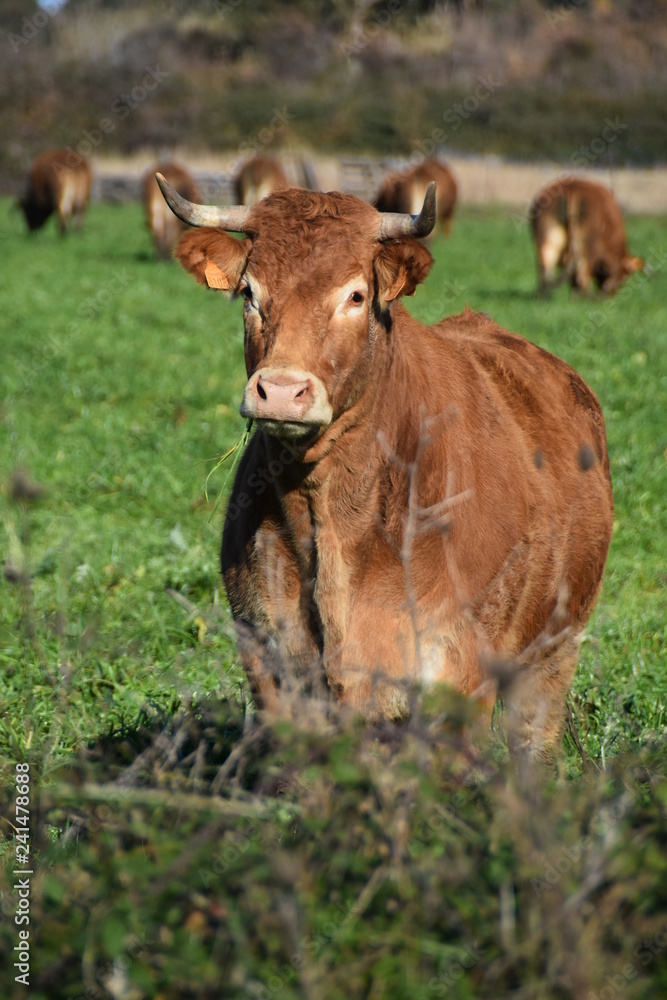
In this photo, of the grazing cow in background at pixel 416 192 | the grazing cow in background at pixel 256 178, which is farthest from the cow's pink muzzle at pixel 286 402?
the grazing cow in background at pixel 416 192

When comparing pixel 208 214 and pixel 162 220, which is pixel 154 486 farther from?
pixel 162 220

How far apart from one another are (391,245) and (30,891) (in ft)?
7.19

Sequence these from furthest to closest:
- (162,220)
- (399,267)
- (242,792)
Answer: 1. (162,220)
2. (399,267)
3. (242,792)

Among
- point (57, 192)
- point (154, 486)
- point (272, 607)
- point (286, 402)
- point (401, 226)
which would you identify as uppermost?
point (57, 192)

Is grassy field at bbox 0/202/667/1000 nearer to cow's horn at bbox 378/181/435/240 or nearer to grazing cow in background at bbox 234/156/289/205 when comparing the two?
cow's horn at bbox 378/181/435/240

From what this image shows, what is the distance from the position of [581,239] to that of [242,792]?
1442cm

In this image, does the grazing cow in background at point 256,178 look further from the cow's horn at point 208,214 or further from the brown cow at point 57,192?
the cow's horn at point 208,214

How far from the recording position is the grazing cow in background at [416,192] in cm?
2386

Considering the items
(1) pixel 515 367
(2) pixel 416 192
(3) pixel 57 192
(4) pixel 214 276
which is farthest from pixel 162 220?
(4) pixel 214 276

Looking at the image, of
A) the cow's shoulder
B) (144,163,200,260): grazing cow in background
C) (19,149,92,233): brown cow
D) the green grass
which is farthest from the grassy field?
(19,149,92,233): brown cow

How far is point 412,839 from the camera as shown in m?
2.10

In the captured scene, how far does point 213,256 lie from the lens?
3.69 meters

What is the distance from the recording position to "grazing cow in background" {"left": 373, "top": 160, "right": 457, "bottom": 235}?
78.3 feet

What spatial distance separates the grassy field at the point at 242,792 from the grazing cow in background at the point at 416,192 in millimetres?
16402
